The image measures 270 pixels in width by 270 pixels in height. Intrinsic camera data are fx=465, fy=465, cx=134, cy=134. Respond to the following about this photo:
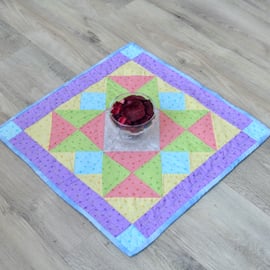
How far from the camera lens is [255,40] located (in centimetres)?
168

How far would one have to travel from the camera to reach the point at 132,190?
127cm

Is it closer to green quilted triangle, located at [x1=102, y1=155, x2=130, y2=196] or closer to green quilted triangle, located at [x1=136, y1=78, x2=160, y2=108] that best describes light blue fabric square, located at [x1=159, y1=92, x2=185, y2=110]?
green quilted triangle, located at [x1=136, y1=78, x2=160, y2=108]

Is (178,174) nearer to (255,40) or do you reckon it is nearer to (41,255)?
(41,255)

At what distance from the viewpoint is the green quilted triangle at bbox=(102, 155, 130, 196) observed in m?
1.28

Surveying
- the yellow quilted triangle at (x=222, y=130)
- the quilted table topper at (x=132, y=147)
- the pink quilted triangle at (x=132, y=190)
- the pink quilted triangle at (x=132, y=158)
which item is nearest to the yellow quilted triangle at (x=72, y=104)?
the quilted table topper at (x=132, y=147)

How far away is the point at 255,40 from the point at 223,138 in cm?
50

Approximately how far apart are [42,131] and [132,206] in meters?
0.38

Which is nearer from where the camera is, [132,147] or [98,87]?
[132,147]

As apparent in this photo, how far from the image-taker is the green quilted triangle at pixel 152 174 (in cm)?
128

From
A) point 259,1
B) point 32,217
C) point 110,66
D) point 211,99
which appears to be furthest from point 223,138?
point 259,1

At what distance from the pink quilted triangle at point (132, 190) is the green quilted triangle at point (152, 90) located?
294 millimetres

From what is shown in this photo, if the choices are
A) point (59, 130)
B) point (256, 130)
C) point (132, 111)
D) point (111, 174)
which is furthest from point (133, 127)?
point (256, 130)

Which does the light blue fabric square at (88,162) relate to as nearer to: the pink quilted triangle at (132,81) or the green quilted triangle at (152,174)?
the green quilted triangle at (152,174)

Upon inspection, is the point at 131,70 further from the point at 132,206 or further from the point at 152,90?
the point at 132,206
